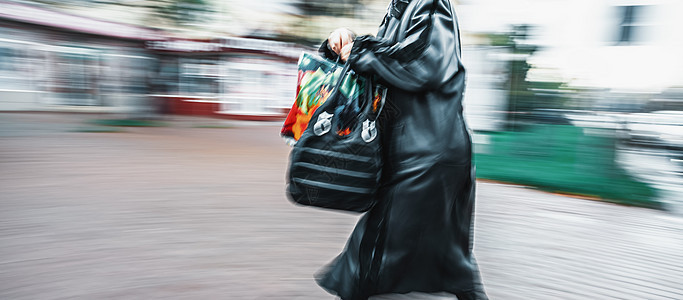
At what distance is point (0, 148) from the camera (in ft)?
26.3

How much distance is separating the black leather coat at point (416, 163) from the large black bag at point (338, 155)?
0.41 ft

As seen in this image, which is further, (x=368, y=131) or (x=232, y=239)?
(x=232, y=239)

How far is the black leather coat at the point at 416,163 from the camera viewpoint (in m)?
1.73

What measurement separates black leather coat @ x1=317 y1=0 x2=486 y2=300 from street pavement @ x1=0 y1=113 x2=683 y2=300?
85 centimetres

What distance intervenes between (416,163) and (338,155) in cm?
33

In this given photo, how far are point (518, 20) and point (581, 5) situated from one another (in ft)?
3.50

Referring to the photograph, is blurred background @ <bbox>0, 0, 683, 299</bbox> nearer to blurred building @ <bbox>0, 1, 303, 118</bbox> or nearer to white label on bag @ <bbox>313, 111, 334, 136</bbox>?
white label on bag @ <bbox>313, 111, 334, 136</bbox>

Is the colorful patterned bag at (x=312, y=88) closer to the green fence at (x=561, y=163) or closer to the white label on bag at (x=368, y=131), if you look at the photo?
the white label on bag at (x=368, y=131)

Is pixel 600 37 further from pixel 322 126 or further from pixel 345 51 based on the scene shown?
pixel 322 126

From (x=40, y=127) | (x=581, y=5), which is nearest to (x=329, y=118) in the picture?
(x=581, y=5)

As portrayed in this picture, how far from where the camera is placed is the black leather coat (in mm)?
1729

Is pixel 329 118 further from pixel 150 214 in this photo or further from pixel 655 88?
pixel 655 88

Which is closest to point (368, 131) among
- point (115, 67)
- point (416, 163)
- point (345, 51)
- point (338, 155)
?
point (338, 155)

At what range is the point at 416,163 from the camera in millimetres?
1819
